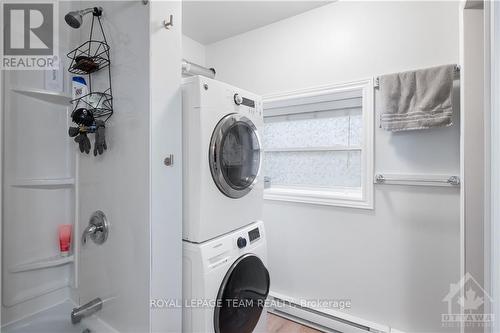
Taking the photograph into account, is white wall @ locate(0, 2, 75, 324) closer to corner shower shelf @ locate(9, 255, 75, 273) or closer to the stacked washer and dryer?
corner shower shelf @ locate(9, 255, 75, 273)

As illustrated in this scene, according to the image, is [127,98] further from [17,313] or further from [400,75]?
[400,75]

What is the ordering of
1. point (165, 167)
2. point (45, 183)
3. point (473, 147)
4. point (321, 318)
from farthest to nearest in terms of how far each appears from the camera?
1. point (321, 318)
2. point (45, 183)
3. point (473, 147)
4. point (165, 167)

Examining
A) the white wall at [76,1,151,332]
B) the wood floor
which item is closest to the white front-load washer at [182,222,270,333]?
the white wall at [76,1,151,332]

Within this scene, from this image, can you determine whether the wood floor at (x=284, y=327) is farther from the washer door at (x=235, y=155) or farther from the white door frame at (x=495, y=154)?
the white door frame at (x=495, y=154)

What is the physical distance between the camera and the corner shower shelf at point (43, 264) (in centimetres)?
137

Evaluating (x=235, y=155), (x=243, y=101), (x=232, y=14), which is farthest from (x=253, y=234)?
(x=232, y=14)

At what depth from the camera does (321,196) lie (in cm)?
205

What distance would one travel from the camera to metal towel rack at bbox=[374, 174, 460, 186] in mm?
1559

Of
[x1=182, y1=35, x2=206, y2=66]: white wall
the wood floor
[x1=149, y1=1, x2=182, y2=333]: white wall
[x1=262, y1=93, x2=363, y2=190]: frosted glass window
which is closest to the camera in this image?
[x1=149, y1=1, x2=182, y2=333]: white wall

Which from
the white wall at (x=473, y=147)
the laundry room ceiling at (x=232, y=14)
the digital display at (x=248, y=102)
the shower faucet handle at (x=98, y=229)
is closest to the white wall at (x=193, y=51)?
the laundry room ceiling at (x=232, y=14)

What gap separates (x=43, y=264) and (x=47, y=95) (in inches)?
39.1

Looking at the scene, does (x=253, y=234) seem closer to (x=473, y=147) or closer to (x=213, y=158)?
(x=213, y=158)

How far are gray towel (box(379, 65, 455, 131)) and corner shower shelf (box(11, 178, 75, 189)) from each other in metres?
2.12

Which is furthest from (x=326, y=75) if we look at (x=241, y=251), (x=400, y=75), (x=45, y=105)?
(x=45, y=105)
